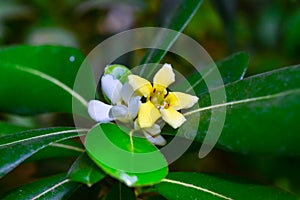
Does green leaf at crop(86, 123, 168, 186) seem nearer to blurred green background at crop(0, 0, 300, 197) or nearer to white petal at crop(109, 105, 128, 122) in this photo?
white petal at crop(109, 105, 128, 122)

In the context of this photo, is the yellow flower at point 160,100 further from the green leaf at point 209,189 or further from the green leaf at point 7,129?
the green leaf at point 7,129

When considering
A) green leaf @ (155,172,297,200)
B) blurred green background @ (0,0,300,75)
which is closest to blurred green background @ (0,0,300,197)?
blurred green background @ (0,0,300,75)

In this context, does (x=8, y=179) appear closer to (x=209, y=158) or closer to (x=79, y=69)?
(x=79, y=69)

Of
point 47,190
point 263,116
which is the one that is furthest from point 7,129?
point 263,116

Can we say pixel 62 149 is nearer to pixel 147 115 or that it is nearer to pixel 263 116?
pixel 147 115

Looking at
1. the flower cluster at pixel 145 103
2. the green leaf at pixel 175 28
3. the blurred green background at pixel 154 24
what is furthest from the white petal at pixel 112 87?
the blurred green background at pixel 154 24

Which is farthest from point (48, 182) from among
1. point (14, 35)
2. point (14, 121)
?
point (14, 35)

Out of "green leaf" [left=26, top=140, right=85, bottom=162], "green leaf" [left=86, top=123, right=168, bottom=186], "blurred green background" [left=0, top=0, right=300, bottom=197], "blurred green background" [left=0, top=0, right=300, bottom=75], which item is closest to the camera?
"green leaf" [left=86, top=123, right=168, bottom=186]
